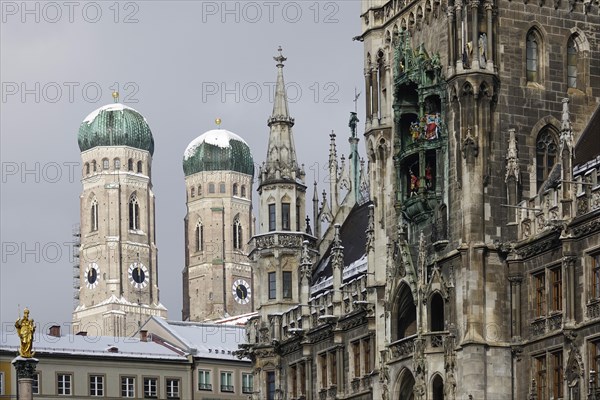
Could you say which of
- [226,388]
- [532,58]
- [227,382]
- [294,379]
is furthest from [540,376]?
[227,382]

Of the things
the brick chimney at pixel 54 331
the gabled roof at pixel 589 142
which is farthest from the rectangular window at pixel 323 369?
the brick chimney at pixel 54 331

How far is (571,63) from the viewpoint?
7731cm

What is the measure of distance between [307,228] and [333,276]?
9.83 m

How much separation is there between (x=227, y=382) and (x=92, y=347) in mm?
9980

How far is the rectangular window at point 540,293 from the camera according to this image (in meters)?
72.0

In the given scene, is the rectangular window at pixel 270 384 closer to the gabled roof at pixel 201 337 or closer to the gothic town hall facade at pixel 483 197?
the gothic town hall facade at pixel 483 197

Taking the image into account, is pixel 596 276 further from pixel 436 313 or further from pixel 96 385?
pixel 96 385

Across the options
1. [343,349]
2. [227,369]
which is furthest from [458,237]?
[227,369]

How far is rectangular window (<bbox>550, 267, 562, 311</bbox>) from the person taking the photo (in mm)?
71000

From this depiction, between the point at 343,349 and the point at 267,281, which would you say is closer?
the point at 343,349

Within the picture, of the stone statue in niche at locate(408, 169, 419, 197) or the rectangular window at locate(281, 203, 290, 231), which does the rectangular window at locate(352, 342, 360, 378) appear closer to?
the rectangular window at locate(281, 203, 290, 231)

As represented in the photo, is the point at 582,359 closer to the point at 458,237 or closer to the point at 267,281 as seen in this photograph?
the point at 458,237

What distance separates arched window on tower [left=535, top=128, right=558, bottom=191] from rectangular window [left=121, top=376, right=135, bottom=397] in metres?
56.3

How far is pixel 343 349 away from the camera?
91.2 m
